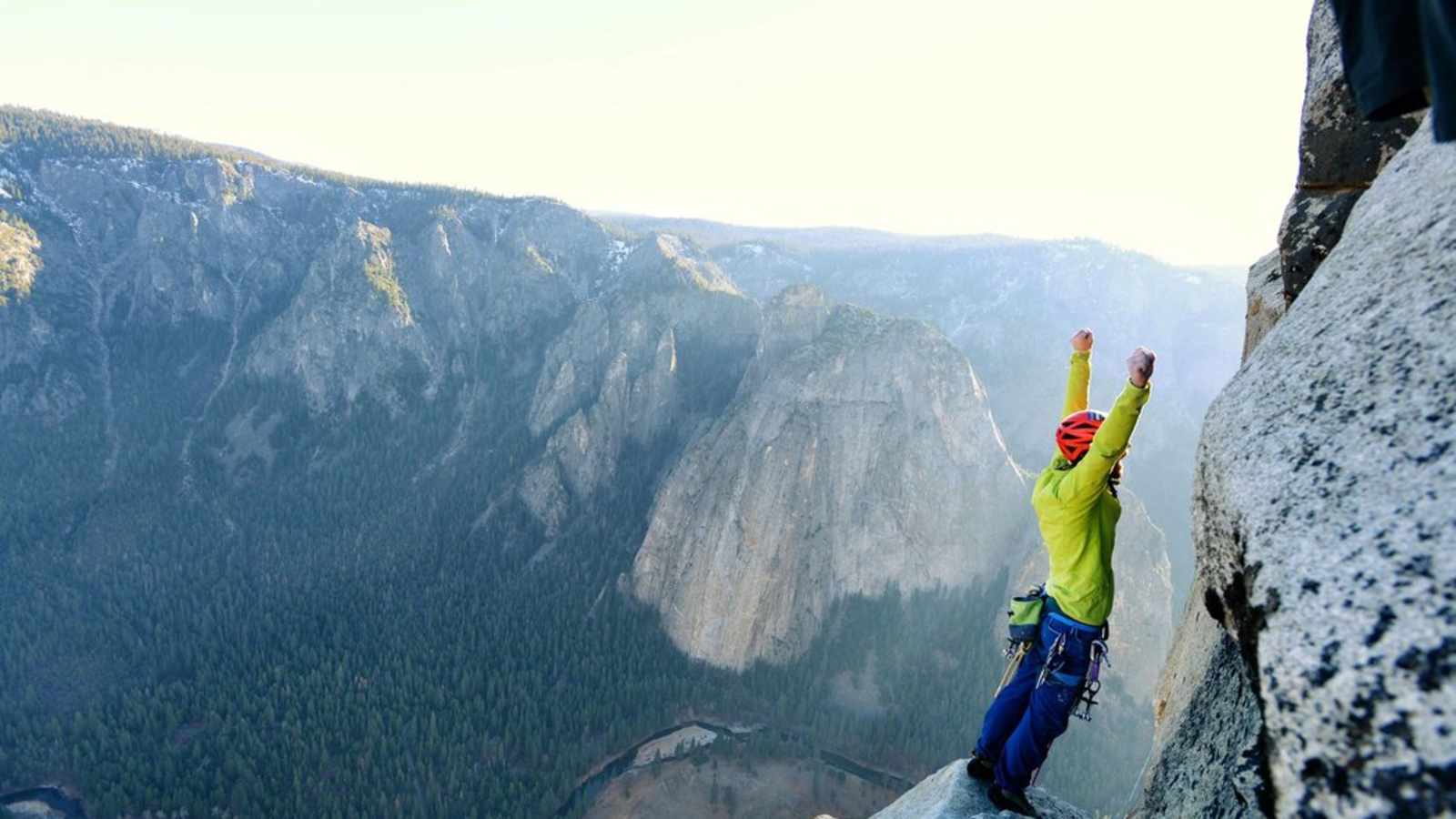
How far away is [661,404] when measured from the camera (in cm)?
11319

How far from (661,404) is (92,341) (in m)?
128

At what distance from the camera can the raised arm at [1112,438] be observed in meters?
7.46

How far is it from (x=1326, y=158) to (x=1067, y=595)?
6.62 m

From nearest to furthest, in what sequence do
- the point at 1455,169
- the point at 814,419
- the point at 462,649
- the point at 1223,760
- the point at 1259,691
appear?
1. the point at 1259,691
2. the point at 1455,169
3. the point at 1223,760
4. the point at 462,649
5. the point at 814,419

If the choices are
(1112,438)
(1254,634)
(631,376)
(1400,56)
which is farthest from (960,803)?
(631,376)

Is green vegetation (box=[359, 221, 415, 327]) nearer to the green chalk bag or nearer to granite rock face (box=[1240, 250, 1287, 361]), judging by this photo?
granite rock face (box=[1240, 250, 1287, 361])

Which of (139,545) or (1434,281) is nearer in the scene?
(1434,281)

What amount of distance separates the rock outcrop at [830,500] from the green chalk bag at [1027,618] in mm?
73592

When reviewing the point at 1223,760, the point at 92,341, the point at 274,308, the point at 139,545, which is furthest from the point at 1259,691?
the point at 92,341

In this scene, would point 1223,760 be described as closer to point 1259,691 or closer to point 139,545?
point 1259,691

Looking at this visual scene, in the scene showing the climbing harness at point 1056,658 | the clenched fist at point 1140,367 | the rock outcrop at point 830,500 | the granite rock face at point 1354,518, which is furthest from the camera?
the rock outcrop at point 830,500

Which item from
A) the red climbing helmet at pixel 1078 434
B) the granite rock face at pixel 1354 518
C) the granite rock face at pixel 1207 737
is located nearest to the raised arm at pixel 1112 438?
the red climbing helmet at pixel 1078 434

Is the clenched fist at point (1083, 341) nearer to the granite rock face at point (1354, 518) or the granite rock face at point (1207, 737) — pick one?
the granite rock face at point (1354, 518)

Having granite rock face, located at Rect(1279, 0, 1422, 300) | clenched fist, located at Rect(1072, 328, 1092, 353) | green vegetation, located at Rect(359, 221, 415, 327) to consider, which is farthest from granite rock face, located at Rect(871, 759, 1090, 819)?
green vegetation, located at Rect(359, 221, 415, 327)
